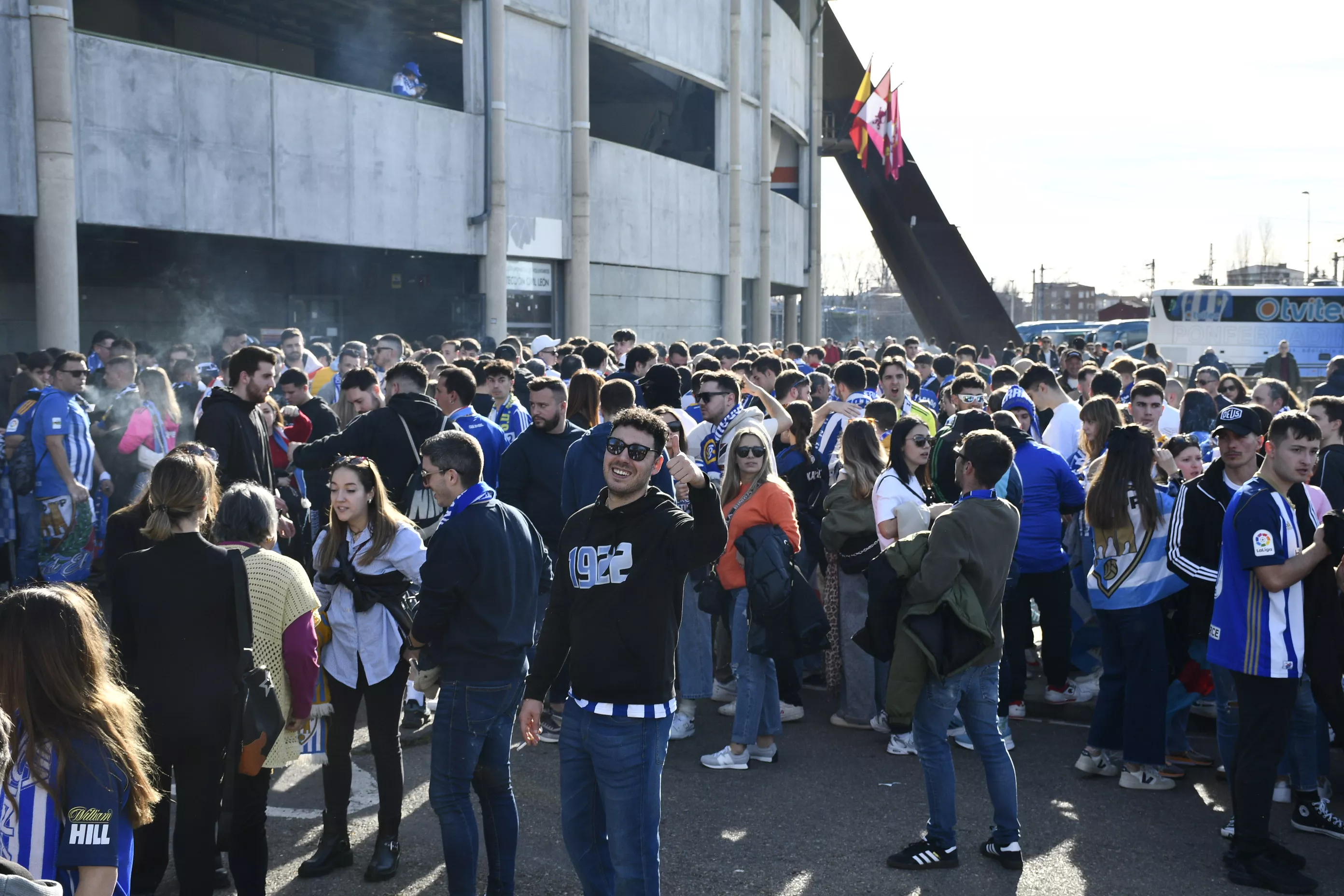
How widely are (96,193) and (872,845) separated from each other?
14875 mm

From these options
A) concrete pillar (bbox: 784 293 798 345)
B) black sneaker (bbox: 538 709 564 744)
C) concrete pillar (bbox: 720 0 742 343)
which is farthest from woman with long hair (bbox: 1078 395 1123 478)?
concrete pillar (bbox: 784 293 798 345)

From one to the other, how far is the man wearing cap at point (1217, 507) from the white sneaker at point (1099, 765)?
0.89 meters

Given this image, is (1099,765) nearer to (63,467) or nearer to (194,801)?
(194,801)

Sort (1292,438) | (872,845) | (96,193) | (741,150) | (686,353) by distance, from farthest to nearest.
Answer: (741,150) → (96,193) → (686,353) → (872,845) → (1292,438)

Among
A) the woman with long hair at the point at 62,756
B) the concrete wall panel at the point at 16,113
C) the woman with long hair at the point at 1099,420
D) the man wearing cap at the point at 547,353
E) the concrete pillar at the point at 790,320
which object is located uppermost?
the concrete wall panel at the point at 16,113

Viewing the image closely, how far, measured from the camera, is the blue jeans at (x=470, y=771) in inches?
179

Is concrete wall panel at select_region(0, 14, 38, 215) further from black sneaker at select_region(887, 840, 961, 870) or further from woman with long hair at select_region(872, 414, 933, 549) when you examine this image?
black sneaker at select_region(887, 840, 961, 870)

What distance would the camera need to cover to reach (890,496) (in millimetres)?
6570

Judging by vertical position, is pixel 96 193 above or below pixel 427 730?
above

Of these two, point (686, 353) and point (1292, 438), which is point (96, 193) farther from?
point (1292, 438)

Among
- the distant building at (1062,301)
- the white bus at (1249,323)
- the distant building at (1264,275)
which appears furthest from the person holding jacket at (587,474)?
the distant building at (1062,301)

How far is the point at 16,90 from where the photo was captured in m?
15.0

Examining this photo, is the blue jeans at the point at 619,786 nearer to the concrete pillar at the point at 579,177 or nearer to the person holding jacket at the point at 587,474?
the person holding jacket at the point at 587,474

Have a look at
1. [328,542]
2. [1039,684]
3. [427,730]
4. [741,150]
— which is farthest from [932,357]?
[741,150]
